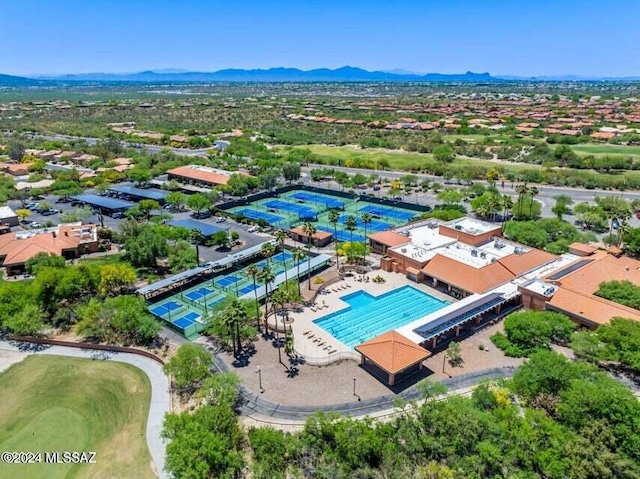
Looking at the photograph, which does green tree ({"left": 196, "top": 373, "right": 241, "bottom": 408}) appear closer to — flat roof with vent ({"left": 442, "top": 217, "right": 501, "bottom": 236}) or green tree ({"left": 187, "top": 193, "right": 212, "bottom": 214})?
flat roof with vent ({"left": 442, "top": 217, "right": 501, "bottom": 236})

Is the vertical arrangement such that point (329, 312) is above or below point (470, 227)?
below

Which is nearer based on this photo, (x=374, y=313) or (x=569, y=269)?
(x=374, y=313)

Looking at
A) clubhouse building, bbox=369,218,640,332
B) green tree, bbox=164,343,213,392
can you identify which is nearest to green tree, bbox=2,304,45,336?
green tree, bbox=164,343,213,392

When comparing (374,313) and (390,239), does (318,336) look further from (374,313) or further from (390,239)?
(390,239)

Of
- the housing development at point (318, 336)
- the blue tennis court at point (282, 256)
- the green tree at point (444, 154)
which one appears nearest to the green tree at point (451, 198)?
the housing development at point (318, 336)

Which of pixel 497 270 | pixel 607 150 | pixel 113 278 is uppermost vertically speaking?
pixel 607 150

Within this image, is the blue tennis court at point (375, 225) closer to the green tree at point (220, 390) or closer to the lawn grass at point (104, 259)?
the lawn grass at point (104, 259)

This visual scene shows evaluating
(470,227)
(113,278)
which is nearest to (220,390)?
(113,278)
